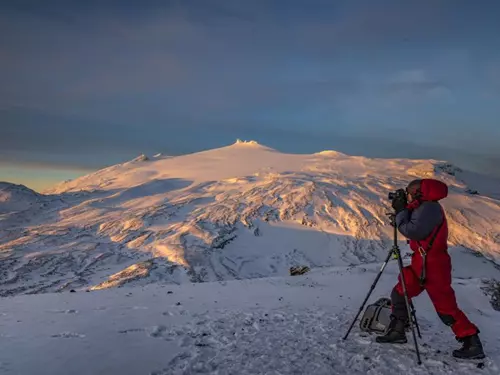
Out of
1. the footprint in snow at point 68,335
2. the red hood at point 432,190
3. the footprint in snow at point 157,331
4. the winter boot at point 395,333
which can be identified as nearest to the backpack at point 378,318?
the winter boot at point 395,333

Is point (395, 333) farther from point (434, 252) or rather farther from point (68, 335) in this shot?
point (68, 335)

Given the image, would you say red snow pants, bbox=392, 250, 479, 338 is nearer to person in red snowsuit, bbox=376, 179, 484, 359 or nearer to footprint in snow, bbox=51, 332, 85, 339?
person in red snowsuit, bbox=376, 179, 484, 359

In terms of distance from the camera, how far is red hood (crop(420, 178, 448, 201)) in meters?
8.89

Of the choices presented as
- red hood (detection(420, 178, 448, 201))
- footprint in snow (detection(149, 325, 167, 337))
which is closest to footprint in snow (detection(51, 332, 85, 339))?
footprint in snow (detection(149, 325, 167, 337))

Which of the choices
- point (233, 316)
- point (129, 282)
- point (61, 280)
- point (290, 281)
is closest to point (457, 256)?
point (129, 282)

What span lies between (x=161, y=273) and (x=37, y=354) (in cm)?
16325

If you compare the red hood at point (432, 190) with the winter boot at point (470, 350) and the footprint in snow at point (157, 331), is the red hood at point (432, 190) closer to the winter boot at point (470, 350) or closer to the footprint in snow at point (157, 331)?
the winter boot at point (470, 350)

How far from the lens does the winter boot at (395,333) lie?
948 centimetres

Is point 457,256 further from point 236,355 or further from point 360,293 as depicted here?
point 236,355

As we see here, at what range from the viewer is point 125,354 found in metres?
8.24

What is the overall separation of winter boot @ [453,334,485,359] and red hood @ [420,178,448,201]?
9.43 ft

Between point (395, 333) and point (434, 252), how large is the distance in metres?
2.03

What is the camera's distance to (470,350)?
873 cm

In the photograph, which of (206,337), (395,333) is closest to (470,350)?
(395,333)
